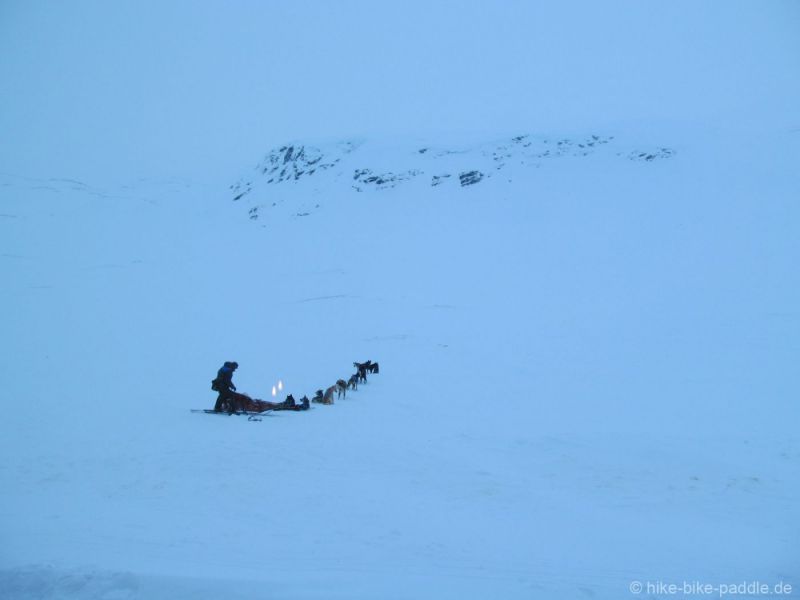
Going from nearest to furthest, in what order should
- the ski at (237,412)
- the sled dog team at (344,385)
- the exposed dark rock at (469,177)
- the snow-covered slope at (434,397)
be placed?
the snow-covered slope at (434,397) → the ski at (237,412) → the sled dog team at (344,385) → the exposed dark rock at (469,177)

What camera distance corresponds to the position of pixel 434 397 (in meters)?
13.1

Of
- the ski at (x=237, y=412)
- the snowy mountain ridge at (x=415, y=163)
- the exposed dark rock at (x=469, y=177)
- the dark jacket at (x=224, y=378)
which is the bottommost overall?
the ski at (x=237, y=412)

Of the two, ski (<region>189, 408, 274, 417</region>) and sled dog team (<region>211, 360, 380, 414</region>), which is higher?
sled dog team (<region>211, 360, 380, 414</region>)

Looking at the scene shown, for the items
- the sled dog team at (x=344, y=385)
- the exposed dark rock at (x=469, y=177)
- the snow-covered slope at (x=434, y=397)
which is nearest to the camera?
the snow-covered slope at (x=434, y=397)

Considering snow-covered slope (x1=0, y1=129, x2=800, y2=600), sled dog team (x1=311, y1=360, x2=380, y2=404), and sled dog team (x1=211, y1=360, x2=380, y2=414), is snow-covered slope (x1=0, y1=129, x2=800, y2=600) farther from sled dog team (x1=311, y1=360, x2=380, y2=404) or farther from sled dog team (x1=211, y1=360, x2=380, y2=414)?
sled dog team (x1=211, y1=360, x2=380, y2=414)

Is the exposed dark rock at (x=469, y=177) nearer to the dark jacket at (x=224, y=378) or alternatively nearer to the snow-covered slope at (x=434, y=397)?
the snow-covered slope at (x=434, y=397)

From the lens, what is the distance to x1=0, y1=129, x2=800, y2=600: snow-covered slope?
18.5ft

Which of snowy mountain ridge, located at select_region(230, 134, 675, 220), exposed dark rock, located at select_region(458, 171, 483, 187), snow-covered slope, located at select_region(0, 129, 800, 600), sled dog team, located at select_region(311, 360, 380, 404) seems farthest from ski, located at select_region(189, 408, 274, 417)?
exposed dark rock, located at select_region(458, 171, 483, 187)

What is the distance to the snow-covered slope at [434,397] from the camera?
563 centimetres

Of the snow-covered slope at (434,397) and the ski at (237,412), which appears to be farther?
the ski at (237,412)

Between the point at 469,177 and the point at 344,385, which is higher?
the point at 469,177

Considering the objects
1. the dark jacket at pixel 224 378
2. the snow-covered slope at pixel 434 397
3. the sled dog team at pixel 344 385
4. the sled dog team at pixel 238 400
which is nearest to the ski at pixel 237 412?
the sled dog team at pixel 238 400

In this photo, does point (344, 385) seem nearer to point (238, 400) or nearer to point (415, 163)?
point (238, 400)

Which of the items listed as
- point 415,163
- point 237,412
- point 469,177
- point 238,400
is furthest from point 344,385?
point 415,163
